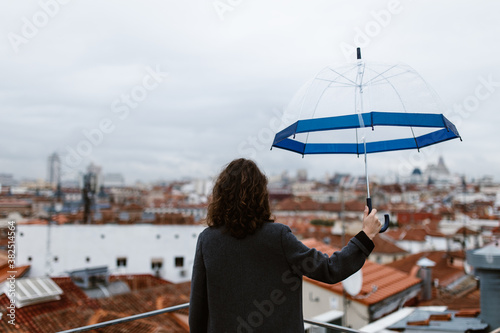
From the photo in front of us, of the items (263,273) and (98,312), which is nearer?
(263,273)

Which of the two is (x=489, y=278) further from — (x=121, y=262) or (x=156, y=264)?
(x=121, y=262)

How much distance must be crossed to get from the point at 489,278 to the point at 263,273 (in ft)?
16.5

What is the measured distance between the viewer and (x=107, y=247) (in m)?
16.1

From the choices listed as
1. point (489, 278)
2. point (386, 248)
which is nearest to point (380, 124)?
point (489, 278)

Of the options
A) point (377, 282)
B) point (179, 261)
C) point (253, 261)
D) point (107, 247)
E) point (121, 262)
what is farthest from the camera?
point (179, 261)

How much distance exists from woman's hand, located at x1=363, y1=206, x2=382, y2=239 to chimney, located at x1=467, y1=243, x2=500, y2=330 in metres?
4.52

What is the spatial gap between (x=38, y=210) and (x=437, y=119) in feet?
96.2

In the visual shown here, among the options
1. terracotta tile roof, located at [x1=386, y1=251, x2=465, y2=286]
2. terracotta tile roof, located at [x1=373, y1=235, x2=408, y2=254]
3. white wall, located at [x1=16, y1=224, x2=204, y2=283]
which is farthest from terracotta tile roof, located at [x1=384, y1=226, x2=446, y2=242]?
white wall, located at [x1=16, y1=224, x2=204, y2=283]

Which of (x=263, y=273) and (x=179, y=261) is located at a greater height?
(x=263, y=273)

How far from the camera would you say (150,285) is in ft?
43.2

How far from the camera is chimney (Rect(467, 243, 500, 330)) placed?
5066 millimetres

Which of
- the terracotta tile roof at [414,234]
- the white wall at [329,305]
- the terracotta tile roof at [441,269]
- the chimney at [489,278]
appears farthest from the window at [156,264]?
the terracotta tile roof at [414,234]

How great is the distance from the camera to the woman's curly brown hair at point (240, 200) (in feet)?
4.50

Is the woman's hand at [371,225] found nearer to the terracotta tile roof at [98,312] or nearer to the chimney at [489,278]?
the terracotta tile roof at [98,312]
